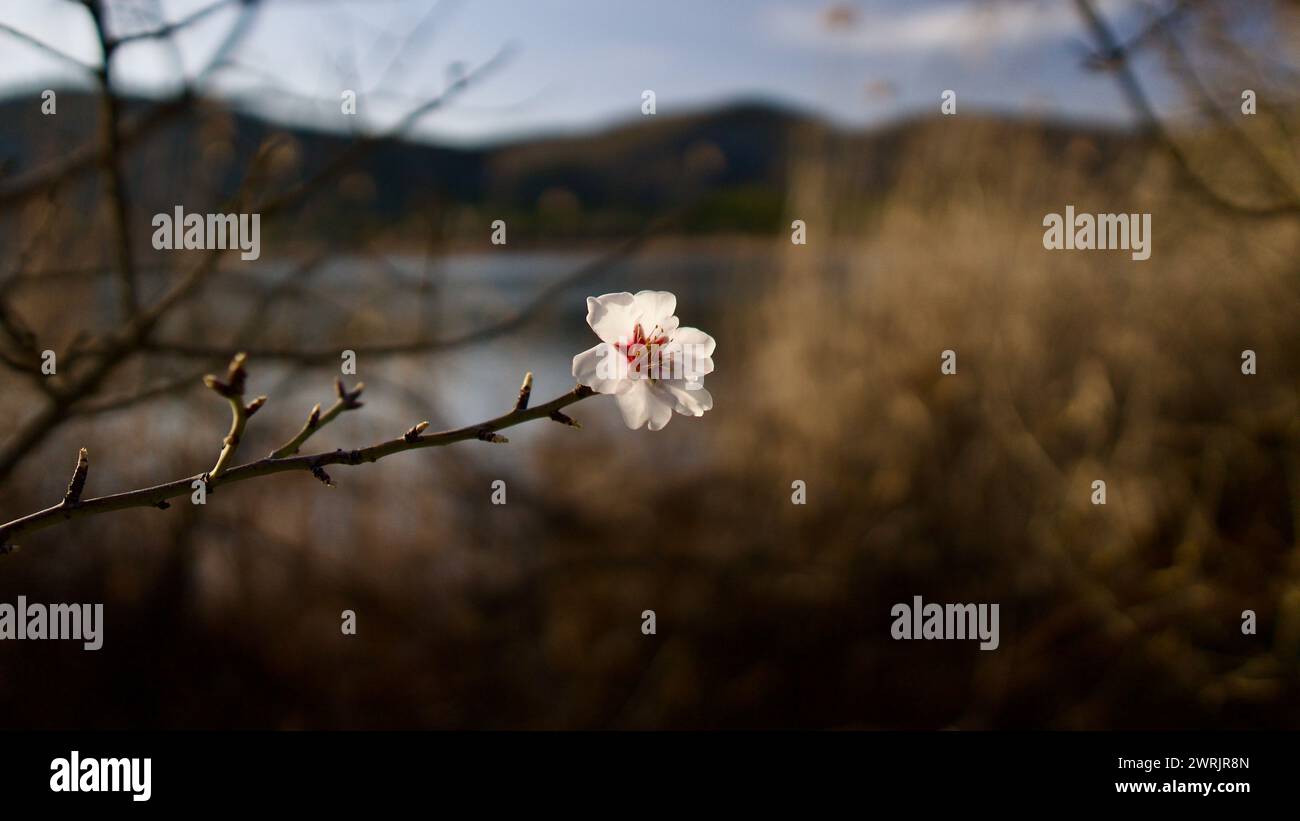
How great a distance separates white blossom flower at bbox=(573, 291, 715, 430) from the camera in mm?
596

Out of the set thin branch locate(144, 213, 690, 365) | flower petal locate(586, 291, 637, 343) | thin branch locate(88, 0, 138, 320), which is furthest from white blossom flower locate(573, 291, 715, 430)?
thin branch locate(88, 0, 138, 320)

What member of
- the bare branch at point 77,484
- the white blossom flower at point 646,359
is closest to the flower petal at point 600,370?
the white blossom flower at point 646,359

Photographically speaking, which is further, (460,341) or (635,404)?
(460,341)

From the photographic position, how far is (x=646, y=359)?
64 centimetres

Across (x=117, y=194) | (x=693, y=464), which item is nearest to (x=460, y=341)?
(x=117, y=194)

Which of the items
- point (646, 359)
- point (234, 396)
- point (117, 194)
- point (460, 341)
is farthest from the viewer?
point (460, 341)

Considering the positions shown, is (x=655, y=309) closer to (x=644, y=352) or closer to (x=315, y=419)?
(x=644, y=352)

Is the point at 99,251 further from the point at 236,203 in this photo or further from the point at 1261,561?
the point at 1261,561

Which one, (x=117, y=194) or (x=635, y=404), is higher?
(x=117, y=194)

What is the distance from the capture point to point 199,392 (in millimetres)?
2025

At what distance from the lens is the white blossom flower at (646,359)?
0.60 m

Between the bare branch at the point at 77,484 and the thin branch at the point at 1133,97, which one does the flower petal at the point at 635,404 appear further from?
the thin branch at the point at 1133,97

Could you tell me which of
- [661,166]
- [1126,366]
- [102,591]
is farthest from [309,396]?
[1126,366]

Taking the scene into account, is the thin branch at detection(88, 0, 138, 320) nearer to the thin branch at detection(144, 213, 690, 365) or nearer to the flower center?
the thin branch at detection(144, 213, 690, 365)
